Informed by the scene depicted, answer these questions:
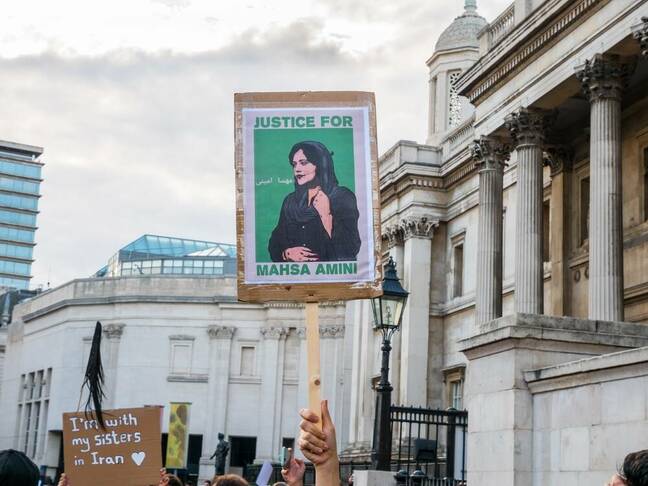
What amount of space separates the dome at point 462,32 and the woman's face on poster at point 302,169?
39.7m

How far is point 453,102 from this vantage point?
4522cm

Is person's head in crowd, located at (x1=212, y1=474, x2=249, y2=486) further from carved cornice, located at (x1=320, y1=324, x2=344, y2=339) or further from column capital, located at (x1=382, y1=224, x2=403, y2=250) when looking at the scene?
carved cornice, located at (x1=320, y1=324, x2=344, y2=339)

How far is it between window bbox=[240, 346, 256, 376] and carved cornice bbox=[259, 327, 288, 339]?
1304mm

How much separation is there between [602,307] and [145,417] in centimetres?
1410

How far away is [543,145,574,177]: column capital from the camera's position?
96.5 ft

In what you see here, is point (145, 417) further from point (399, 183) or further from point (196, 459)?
point (196, 459)

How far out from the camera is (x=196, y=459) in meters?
60.5

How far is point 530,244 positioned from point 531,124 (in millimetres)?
2880

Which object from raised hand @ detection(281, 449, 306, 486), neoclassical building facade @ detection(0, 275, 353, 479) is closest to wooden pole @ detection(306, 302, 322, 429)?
raised hand @ detection(281, 449, 306, 486)

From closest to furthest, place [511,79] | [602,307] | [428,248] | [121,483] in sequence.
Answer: [121,483] → [602,307] → [511,79] → [428,248]

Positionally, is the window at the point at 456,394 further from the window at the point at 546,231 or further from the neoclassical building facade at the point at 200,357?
the neoclassical building facade at the point at 200,357

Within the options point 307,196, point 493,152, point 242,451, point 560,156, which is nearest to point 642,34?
point 493,152

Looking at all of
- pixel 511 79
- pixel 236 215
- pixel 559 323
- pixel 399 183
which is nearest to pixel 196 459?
pixel 399 183

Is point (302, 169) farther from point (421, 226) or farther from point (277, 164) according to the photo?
point (421, 226)
